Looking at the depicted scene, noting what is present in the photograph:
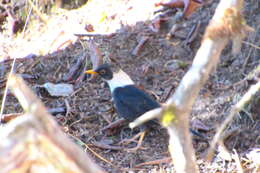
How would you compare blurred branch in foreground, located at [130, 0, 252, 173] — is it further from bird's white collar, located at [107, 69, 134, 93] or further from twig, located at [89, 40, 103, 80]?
twig, located at [89, 40, 103, 80]

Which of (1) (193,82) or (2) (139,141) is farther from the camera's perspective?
(2) (139,141)

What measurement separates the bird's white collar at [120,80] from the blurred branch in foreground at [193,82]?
9.76ft

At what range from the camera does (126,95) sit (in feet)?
18.9

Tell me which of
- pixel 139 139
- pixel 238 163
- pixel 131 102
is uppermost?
pixel 238 163

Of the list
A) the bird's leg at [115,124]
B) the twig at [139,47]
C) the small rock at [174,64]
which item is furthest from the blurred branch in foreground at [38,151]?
the twig at [139,47]

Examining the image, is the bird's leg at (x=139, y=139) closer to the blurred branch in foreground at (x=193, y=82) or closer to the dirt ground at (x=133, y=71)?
the dirt ground at (x=133, y=71)

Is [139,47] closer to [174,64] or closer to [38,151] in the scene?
[174,64]

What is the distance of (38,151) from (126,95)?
400 cm

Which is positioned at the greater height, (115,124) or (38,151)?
(38,151)

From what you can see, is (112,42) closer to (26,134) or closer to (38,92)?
(38,92)

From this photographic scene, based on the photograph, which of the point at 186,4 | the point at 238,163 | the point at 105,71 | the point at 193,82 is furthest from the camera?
the point at 186,4

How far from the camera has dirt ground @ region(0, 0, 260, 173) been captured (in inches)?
198

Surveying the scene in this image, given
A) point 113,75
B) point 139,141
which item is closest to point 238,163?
point 139,141

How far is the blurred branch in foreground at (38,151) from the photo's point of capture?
1763mm
